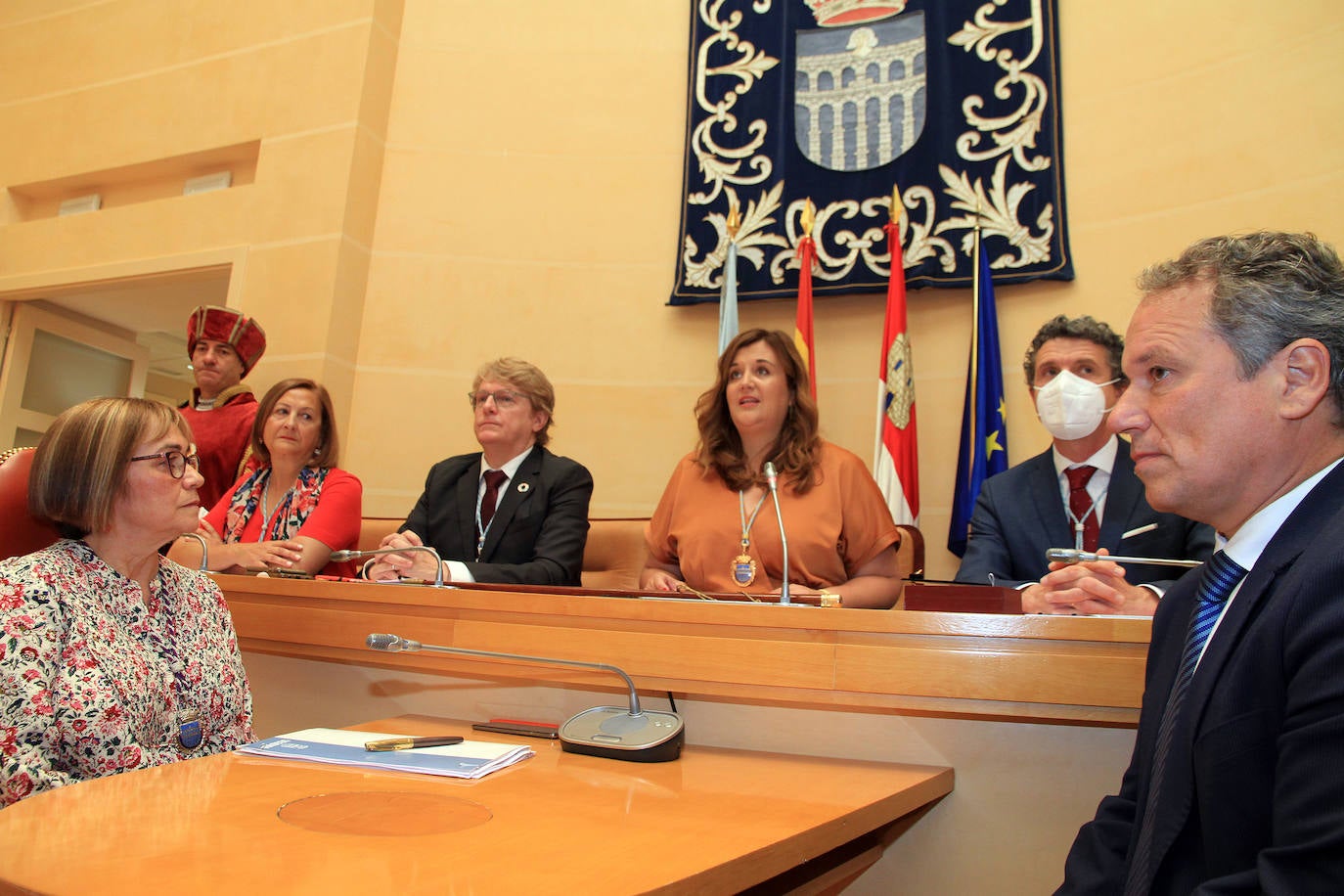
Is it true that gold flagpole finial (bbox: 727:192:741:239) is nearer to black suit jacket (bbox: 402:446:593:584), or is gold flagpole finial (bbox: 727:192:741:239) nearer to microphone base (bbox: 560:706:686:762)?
black suit jacket (bbox: 402:446:593:584)

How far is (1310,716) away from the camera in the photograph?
2.48ft

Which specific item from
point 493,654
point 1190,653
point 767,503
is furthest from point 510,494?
point 1190,653

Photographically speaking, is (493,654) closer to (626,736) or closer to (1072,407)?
(626,736)

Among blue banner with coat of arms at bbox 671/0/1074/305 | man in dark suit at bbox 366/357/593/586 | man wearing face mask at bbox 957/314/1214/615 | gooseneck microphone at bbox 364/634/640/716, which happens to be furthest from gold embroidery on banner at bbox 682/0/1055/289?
gooseneck microphone at bbox 364/634/640/716

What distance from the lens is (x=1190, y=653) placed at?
99 centimetres

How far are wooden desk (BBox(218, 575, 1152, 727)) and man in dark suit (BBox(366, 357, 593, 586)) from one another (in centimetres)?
89

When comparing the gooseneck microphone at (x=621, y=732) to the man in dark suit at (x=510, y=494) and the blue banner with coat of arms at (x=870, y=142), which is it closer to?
the man in dark suit at (x=510, y=494)

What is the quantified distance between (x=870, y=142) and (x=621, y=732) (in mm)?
3304

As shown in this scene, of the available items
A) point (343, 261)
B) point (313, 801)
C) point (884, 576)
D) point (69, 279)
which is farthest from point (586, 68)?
point (313, 801)

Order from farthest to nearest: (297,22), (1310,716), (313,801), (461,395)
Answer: (297,22)
(461,395)
(313,801)
(1310,716)

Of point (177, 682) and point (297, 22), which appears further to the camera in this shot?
point (297, 22)

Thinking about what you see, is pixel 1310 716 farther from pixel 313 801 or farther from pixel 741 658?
pixel 313 801

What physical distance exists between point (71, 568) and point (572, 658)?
78 cm

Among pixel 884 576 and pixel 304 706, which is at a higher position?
pixel 884 576
